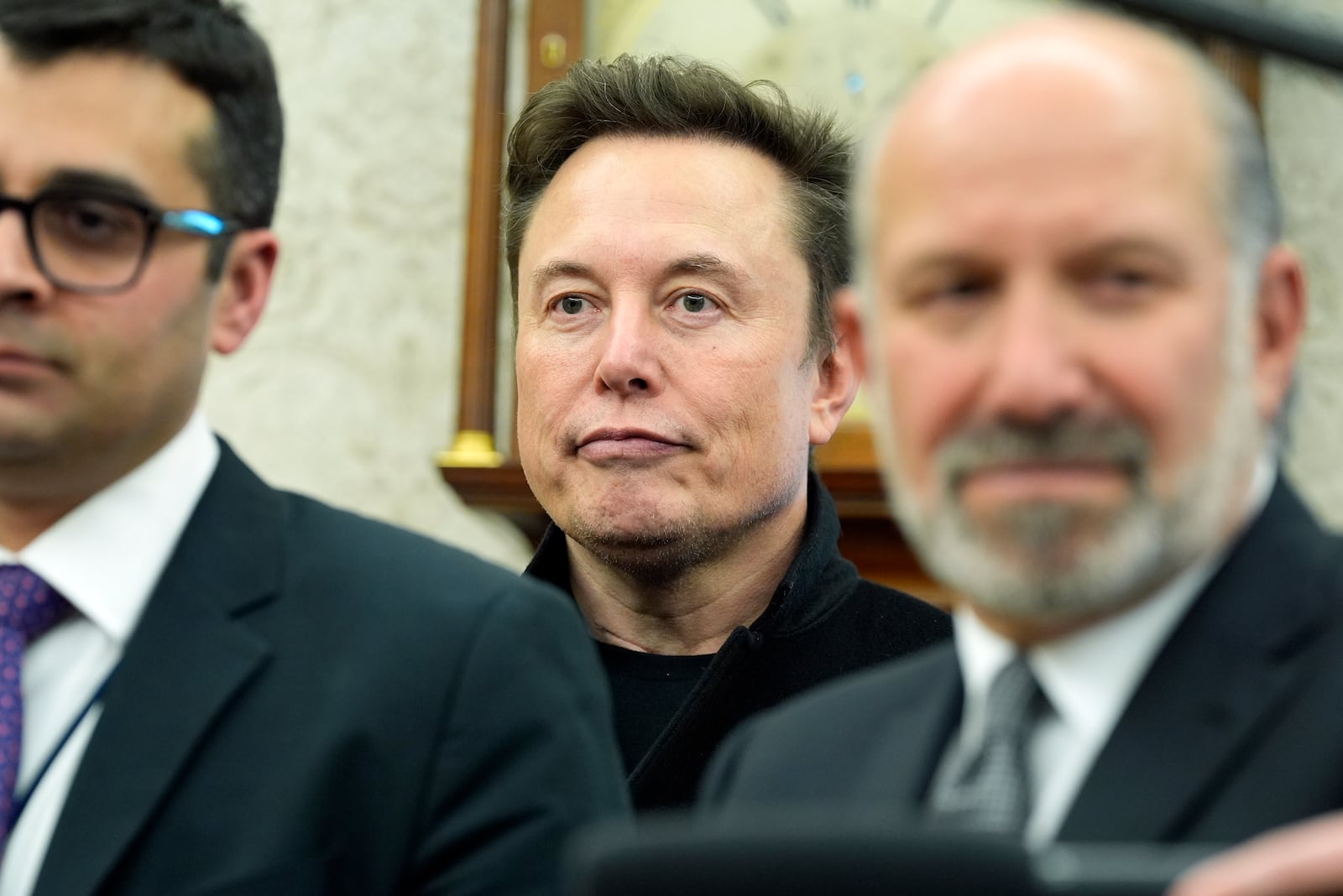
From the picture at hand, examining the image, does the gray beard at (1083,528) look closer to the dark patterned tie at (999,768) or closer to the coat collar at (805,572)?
the dark patterned tie at (999,768)

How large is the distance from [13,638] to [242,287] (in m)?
0.29

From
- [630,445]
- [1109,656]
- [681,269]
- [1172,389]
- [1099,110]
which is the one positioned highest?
[1099,110]

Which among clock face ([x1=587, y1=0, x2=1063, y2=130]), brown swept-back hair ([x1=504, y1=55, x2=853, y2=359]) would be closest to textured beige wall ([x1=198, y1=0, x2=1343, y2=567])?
clock face ([x1=587, y1=0, x2=1063, y2=130])

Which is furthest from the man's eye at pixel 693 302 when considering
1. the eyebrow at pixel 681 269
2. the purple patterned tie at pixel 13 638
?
the purple patterned tie at pixel 13 638

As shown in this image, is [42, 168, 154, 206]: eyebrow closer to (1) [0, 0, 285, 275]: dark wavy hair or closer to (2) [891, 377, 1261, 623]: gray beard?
(1) [0, 0, 285, 275]: dark wavy hair

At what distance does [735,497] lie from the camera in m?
1.74

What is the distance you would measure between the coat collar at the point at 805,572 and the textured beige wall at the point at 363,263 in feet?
3.55

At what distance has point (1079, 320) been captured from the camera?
0.85 meters

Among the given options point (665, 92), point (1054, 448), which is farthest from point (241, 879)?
point (665, 92)

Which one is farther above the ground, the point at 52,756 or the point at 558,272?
the point at 558,272

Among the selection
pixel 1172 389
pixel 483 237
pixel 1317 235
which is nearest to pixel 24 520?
pixel 1172 389

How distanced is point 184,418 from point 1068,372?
0.68 m

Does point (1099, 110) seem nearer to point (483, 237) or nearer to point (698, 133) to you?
point (698, 133)

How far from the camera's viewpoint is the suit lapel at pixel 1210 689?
822mm
